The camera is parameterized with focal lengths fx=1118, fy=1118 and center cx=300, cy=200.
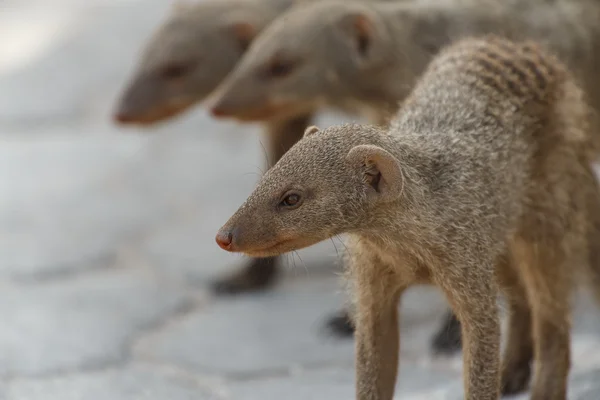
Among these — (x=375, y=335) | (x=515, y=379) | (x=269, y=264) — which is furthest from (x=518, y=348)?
(x=269, y=264)

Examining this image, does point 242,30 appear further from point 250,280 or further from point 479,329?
point 479,329

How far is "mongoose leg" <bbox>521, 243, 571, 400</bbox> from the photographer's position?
9.94 feet

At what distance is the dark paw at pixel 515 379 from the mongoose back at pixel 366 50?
3.42 ft

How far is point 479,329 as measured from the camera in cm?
262

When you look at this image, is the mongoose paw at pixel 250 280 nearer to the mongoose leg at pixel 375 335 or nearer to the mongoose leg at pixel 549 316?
the mongoose leg at pixel 549 316

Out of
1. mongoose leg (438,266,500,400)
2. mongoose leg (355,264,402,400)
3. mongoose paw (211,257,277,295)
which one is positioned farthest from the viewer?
mongoose paw (211,257,277,295)

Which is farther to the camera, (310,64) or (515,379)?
(310,64)

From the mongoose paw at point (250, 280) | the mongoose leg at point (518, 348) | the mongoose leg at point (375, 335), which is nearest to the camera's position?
the mongoose leg at point (375, 335)

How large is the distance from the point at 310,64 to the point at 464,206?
146 cm

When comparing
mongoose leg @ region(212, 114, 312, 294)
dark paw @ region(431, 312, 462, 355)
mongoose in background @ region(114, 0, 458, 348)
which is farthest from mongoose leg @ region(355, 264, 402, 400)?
mongoose leg @ region(212, 114, 312, 294)

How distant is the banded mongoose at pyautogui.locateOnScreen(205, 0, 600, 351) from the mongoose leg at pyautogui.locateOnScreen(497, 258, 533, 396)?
1.37 ft

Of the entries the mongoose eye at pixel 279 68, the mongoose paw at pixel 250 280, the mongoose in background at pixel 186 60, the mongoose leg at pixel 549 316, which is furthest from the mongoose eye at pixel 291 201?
→ the mongoose paw at pixel 250 280

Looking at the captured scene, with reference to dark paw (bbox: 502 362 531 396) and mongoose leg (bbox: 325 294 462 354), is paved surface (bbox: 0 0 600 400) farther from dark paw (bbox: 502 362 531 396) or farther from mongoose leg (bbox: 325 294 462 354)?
dark paw (bbox: 502 362 531 396)

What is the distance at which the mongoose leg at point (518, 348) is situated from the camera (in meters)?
3.38
